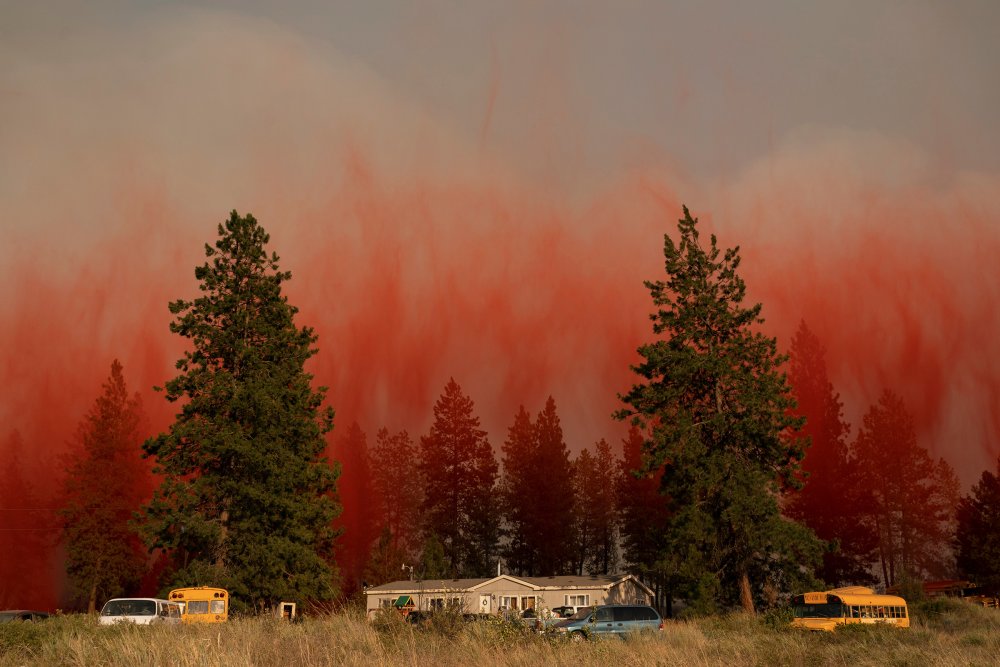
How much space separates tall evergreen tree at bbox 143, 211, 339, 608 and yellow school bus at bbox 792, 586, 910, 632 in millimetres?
27720

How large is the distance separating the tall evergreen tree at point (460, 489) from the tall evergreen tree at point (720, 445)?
40381 millimetres

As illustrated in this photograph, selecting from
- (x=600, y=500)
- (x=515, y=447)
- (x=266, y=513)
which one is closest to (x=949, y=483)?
(x=600, y=500)

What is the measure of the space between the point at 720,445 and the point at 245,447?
91.4 ft

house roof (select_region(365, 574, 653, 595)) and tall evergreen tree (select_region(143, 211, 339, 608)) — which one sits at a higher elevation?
tall evergreen tree (select_region(143, 211, 339, 608))

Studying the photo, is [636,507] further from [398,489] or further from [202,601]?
[202,601]

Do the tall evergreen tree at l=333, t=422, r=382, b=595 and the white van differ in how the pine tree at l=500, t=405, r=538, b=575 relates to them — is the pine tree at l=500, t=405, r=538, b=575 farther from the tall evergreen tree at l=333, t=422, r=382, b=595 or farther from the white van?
the white van

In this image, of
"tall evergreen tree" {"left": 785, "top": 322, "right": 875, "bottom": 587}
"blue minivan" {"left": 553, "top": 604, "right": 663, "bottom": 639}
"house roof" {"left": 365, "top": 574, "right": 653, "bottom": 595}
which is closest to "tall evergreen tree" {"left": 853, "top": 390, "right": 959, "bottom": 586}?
"tall evergreen tree" {"left": 785, "top": 322, "right": 875, "bottom": 587}

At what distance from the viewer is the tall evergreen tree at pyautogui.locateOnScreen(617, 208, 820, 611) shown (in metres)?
48.3

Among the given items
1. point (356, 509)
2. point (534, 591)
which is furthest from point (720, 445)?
point (356, 509)

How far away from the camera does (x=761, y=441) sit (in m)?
50.4

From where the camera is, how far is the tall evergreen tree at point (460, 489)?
9019cm

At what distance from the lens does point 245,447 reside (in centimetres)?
4766

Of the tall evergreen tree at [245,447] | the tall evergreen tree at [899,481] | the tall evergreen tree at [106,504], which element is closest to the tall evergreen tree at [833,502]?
the tall evergreen tree at [899,481]

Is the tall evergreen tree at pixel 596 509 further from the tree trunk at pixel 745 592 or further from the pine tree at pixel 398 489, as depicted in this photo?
the tree trunk at pixel 745 592
